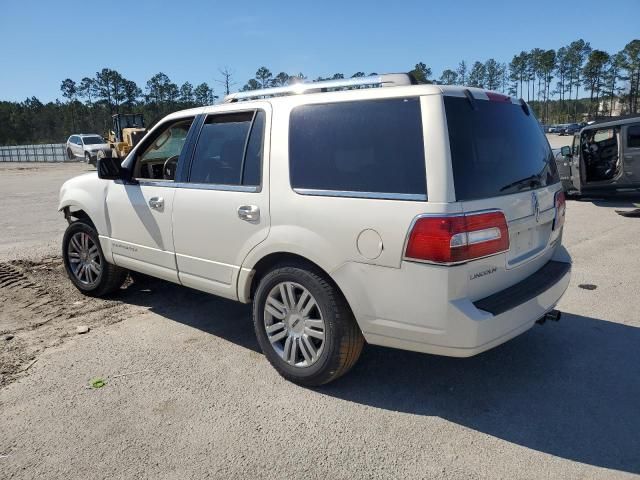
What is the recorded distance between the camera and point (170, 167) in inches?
184

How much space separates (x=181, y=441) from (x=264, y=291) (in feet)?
3.67

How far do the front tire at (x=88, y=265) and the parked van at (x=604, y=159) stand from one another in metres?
9.97

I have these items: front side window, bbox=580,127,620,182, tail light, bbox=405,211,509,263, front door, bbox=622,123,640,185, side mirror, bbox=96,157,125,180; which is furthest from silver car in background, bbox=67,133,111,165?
tail light, bbox=405,211,509,263

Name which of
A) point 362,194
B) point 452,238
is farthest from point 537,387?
point 362,194

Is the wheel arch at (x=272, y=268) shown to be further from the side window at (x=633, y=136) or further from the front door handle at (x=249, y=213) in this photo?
the side window at (x=633, y=136)

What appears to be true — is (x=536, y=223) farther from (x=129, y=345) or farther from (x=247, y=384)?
(x=129, y=345)

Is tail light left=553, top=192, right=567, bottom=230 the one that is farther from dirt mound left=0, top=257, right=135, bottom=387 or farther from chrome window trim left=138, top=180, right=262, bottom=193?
dirt mound left=0, top=257, right=135, bottom=387

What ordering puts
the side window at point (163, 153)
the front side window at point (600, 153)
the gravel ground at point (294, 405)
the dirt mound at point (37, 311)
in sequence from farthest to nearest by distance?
Answer: 1. the front side window at point (600, 153)
2. the side window at point (163, 153)
3. the dirt mound at point (37, 311)
4. the gravel ground at point (294, 405)

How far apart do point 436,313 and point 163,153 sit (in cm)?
325

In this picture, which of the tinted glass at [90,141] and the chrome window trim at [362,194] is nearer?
the chrome window trim at [362,194]

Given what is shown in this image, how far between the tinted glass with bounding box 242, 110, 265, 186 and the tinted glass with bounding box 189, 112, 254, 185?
0.20 feet

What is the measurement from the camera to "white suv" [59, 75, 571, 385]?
2785mm

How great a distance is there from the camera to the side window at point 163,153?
176 inches

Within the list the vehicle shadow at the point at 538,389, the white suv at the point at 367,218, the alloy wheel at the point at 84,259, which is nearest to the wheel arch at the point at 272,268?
the white suv at the point at 367,218
